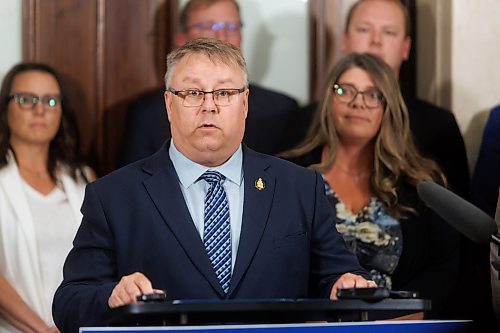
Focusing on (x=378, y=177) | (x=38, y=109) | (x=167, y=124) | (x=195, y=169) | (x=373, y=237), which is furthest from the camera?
(x=167, y=124)

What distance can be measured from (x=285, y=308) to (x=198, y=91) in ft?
2.38

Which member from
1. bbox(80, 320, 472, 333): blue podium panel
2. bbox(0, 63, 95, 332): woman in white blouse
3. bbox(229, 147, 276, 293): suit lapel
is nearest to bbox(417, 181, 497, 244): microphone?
bbox(80, 320, 472, 333): blue podium panel

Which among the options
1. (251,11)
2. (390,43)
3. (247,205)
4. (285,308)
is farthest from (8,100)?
Answer: (285,308)

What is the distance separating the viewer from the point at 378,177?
3.90 meters

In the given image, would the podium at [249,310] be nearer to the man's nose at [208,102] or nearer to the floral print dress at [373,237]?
the man's nose at [208,102]

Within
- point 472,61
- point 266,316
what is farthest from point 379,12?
point 266,316

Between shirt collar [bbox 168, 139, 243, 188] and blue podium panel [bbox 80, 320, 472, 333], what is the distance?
0.74m

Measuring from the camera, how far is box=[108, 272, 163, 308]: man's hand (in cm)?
221

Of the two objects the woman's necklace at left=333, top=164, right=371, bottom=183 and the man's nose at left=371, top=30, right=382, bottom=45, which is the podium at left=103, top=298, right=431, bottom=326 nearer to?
the woman's necklace at left=333, top=164, right=371, bottom=183

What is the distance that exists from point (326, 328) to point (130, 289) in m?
0.45

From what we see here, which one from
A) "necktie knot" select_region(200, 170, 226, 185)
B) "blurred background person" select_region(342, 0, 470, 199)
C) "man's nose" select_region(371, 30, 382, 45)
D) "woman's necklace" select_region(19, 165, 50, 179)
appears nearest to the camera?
"necktie knot" select_region(200, 170, 226, 185)

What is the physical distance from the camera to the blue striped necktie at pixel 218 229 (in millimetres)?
2619

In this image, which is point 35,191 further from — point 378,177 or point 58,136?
point 378,177

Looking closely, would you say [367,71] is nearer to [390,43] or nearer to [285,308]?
[390,43]
